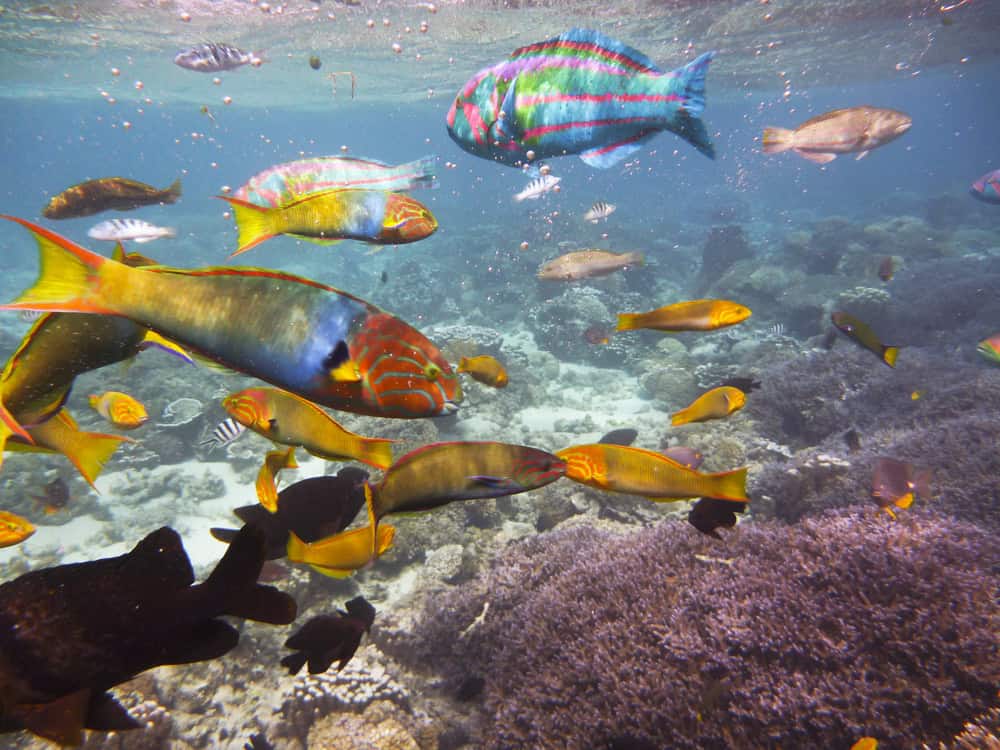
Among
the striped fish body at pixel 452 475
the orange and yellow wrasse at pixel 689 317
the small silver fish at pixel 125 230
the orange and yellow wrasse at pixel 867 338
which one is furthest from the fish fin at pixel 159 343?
the small silver fish at pixel 125 230

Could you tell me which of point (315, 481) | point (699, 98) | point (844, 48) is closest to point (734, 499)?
point (699, 98)

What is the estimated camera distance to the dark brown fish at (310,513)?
217cm

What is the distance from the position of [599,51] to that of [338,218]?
106 centimetres

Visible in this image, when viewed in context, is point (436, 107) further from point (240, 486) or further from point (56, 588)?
point (56, 588)

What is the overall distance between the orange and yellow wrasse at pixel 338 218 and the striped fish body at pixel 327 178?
0.25m

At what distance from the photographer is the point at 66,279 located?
105 centimetres

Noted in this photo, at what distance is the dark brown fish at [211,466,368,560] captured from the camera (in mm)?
2174

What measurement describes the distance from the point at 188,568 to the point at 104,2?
30003 millimetres

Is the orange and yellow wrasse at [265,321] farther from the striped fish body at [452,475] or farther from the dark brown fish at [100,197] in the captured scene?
the dark brown fish at [100,197]

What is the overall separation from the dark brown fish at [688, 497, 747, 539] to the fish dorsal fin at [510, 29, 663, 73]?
1739mm

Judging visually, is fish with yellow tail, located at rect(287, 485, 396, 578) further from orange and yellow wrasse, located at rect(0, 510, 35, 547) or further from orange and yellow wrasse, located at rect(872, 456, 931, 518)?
orange and yellow wrasse, located at rect(872, 456, 931, 518)

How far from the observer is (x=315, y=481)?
7.41ft

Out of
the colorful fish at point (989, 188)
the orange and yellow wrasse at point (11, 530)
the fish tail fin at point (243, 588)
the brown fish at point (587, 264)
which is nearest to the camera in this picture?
the fish tail fin at point (243, 588)

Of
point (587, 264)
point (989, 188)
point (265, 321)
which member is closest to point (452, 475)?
point (265, 321)
